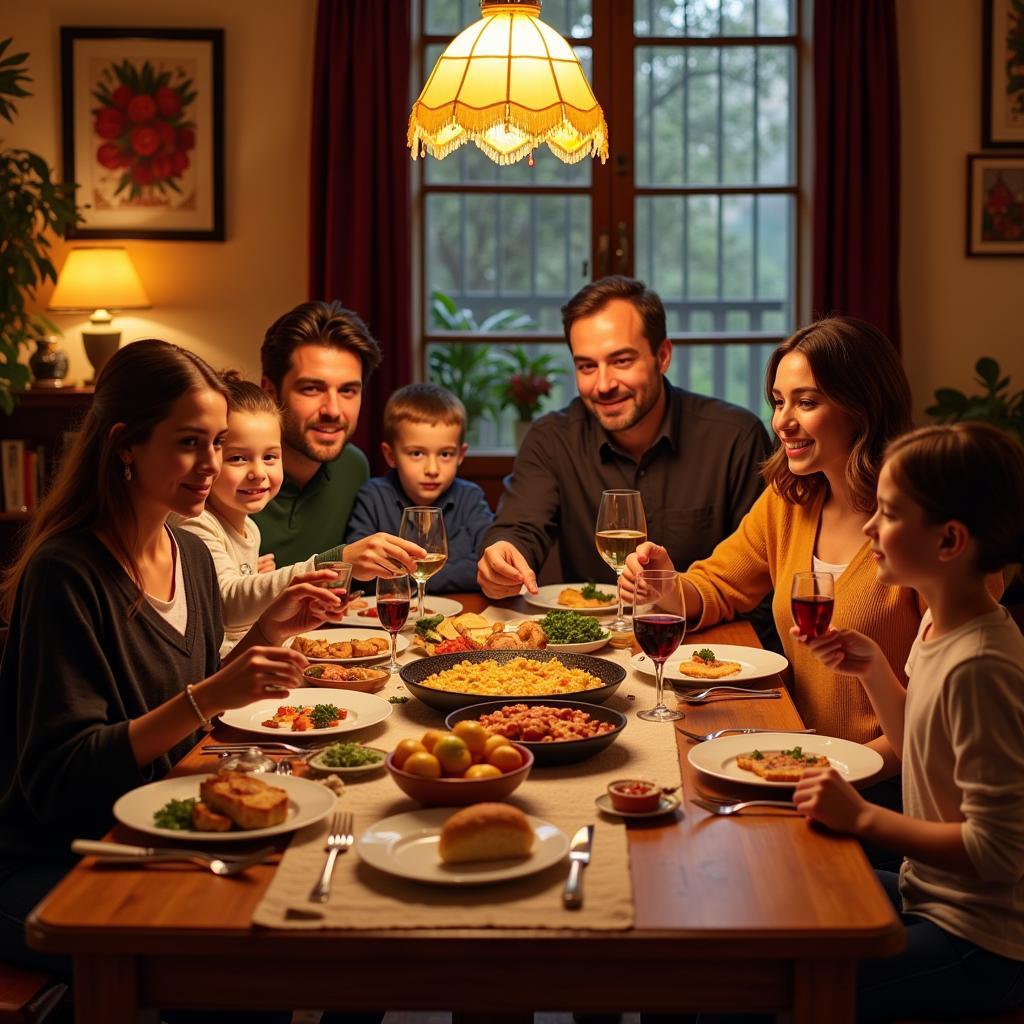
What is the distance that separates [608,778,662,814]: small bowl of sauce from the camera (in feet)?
4.89

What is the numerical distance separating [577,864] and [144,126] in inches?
171

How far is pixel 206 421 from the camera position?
6.56ft

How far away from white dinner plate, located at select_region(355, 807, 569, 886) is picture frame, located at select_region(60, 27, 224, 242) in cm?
400

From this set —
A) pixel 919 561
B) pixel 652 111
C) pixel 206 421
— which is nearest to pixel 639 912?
pixel 919 561

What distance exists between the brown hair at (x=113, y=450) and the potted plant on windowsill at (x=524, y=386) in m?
3.04

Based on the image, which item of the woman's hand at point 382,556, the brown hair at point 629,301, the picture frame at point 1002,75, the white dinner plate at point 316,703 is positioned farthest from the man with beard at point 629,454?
the picture frame at point 1002,75

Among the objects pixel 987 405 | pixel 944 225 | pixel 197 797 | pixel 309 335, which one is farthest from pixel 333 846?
pixel 944 225

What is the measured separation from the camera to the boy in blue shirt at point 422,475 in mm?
3451

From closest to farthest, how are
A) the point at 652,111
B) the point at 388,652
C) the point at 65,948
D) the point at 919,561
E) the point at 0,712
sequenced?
1. the point at 65,948
2. the point at 919,561
3. the point at 0,712
4. the point at 388,652
5. the point at 652,111

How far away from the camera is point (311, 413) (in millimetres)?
3373

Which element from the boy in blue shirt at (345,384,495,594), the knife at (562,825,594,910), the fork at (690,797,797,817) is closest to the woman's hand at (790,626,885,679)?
the fork at (690,797,797,817)

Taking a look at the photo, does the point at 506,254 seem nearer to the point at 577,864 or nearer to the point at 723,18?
the point at 723,18

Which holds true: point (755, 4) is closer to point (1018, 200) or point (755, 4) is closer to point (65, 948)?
point (1018, 200)

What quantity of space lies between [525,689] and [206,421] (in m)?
0.64
